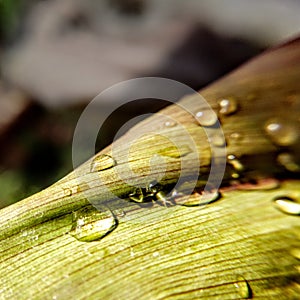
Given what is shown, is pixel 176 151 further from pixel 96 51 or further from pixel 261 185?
pixel 96 51

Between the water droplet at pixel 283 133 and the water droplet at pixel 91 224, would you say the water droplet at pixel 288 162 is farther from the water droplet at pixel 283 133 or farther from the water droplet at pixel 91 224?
the water droplet at pixel 91 224

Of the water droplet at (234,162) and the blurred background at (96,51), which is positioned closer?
the water droplet at (234,162)

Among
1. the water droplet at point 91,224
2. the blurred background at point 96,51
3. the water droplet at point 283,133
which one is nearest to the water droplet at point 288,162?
the water droplet at point 283,133

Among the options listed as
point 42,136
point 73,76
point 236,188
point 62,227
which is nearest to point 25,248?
point 62,227

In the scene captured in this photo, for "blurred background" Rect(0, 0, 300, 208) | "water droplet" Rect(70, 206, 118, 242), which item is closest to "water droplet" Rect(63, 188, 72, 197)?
"water droplet" Rect(70, 206, 118, 242)

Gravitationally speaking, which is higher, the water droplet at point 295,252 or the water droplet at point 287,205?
the water droplet at point 287,205

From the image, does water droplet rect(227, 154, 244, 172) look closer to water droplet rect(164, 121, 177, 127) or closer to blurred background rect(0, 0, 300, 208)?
water droplet rect(164, 121, 177, 127)

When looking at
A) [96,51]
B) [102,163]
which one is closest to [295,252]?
[102,163]
